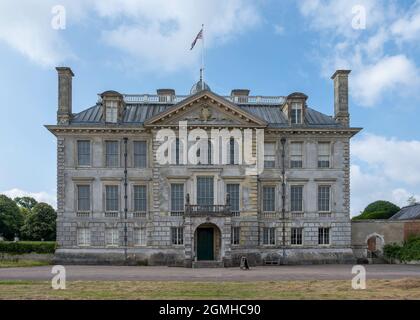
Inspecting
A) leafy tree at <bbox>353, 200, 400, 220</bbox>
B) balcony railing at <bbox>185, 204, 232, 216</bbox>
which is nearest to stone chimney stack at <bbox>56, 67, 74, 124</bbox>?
balcony railing at <bbox>185, 204, 232, 216</bbox>

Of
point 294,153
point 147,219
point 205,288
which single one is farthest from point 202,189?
point 205,288

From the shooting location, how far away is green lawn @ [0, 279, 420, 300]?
63.5 ft

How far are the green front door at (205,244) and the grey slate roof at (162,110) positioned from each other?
10090mm

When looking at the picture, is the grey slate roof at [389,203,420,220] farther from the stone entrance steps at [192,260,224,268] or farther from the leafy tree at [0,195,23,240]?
the leafy tree at [0,195,23,240]

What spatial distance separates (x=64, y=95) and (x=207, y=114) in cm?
1177

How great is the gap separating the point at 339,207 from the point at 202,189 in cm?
1140

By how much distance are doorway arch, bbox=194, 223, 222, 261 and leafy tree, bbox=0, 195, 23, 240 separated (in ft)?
106

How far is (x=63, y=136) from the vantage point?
144ft

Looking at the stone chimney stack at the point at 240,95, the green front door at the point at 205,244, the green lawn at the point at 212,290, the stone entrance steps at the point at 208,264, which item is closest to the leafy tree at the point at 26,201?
the stone chimney stack at the point at 240,95

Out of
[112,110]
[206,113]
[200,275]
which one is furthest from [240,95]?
[200,275]

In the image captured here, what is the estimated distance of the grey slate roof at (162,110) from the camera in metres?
45.3

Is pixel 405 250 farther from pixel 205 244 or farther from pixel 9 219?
pixel 9 219

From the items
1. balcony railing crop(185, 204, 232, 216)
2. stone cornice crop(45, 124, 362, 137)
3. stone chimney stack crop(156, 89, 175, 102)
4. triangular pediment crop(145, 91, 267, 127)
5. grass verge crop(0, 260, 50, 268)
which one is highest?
stone chimney stack crop(156, 89, 175, 102)

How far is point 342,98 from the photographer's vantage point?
150 ft
